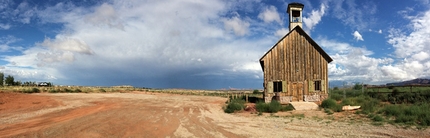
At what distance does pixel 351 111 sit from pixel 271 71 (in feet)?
25.3

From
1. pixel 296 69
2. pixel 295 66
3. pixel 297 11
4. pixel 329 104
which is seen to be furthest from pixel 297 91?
pixel 297 11

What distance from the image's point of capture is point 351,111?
15.3 metres

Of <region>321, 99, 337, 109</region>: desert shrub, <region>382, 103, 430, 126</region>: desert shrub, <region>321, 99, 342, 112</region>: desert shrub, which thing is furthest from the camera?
<region>321, 99, 337, 109</region>: desert shrub

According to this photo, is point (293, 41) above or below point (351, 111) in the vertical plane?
above

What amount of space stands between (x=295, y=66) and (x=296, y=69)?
10.3 inches

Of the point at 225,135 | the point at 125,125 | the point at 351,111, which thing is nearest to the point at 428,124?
the point at 351,111

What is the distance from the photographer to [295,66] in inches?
875

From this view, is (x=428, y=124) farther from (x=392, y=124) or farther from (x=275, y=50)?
(x=275, y=50)

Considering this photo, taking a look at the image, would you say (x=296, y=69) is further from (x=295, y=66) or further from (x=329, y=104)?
(x=329, y=104)

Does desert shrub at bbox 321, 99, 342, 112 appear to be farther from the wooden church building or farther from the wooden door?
the wooden church building

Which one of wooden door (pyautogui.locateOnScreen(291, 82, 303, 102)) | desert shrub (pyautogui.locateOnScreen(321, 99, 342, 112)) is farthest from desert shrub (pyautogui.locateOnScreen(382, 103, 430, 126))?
wooden door (pyautogui.locateOnScreen(291, 82, 303, 102))

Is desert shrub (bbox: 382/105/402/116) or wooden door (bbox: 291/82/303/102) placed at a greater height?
wooden door (bbox: 291/82/303/102)

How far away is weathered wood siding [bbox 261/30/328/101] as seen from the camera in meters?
22.0

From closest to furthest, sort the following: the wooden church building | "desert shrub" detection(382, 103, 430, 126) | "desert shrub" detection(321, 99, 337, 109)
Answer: "desert shrub" detection(382, 103, 430, 126) → "desert shrub" detection(321, 99, 337, 109) → the wooden church building
